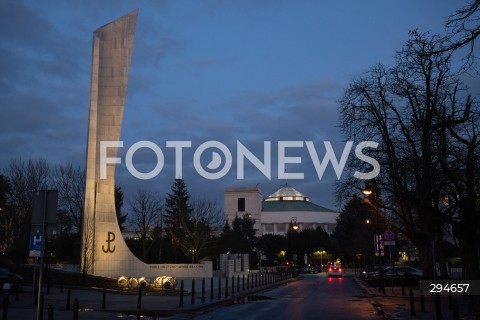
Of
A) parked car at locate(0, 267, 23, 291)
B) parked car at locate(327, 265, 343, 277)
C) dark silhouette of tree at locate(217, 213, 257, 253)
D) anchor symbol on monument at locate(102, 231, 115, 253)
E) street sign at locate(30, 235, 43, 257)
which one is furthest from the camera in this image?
dark silhouette of tree at locate(217, 213, 257, 253)

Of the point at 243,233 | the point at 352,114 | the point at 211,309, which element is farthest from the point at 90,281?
the point at 243,233

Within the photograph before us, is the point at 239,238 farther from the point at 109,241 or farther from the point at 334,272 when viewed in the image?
the point at 109,241

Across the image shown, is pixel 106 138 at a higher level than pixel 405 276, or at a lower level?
higher

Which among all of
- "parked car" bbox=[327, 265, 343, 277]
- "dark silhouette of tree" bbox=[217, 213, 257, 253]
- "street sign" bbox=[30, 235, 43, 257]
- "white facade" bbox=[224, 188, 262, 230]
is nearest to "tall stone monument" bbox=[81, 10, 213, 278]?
"street sign" bbox=[30, 235, 43, 257]

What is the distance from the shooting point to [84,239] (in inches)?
1628

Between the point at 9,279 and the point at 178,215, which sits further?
the point at 178,215

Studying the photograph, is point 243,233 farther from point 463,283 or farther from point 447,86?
point 463,283

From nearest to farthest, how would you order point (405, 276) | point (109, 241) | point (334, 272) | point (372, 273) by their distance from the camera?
point (109, 241), point (405, 276), point (372, 273), point (334, 272)

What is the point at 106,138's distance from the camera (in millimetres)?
42906

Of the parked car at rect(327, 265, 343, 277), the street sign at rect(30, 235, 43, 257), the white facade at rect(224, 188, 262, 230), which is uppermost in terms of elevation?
the white facade at rect(224, 188, 262, 230)

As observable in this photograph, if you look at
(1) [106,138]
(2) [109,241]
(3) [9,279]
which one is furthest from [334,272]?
(3) [9,279]

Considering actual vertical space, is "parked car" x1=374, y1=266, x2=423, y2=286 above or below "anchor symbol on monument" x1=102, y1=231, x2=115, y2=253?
below

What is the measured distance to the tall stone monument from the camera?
138ft

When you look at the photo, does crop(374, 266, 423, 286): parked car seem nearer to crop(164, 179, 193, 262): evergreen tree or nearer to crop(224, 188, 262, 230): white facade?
crop(164, 179, 193, 262): evergreen tree
